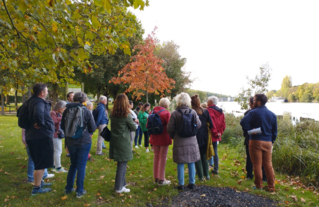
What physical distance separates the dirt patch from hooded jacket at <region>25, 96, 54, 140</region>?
271 centimetres

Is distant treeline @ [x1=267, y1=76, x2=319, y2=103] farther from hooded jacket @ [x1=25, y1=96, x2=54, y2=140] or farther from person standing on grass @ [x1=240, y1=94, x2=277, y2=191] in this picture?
hooded jacket @ [x1=25, y1=96, x2=54, y2=140]

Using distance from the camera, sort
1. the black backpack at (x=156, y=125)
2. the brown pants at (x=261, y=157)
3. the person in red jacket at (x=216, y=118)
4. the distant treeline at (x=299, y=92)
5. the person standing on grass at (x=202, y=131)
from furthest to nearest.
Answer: the distant treeline at (x=299, y=92), the person in red jacket at (x=216, y=118), the person standing on grass at (x=202, y=131), the black backpack at (x=156, y=125), the brown pants at (x=261, y=157)

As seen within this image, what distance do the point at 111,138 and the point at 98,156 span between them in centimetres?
320

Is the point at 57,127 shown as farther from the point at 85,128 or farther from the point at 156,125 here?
the point at 156,125

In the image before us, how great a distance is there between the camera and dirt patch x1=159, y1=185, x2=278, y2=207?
3.93m

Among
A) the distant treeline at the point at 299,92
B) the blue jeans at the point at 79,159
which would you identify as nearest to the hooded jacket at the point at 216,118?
the blue jeans at the point at 79,159

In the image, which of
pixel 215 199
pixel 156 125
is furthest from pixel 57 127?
pixel 215 199

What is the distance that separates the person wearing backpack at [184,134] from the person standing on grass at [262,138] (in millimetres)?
1297

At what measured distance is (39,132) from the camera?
3928mm

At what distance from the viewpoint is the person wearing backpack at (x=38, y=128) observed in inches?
153

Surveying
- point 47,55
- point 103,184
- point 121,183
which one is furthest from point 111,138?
point 47,55

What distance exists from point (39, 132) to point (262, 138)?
467 cm

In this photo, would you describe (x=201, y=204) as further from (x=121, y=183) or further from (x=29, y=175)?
(x=29, y=175)

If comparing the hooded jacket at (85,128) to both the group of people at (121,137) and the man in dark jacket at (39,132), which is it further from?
→ the man in dark jacket at (39,132)
